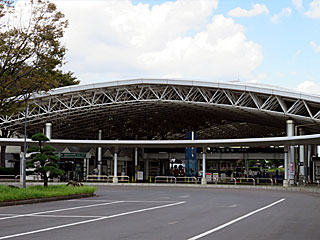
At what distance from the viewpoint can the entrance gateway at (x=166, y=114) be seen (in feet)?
146

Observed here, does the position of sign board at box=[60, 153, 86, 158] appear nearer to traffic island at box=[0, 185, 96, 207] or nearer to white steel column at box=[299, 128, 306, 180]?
white steel column at box=[299, 128, 306, 180]

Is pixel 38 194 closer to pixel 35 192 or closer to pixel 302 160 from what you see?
pixel 35 192

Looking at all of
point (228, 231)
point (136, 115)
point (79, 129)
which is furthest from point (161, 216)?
point (79, 129)

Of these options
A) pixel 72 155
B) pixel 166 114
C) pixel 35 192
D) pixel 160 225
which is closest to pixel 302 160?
pixel 166 114

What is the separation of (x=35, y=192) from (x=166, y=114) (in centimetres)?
4253

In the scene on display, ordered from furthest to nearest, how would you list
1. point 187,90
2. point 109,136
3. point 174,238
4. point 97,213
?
point 109,136 < point 187,90 < point 97,213 < point 174,238

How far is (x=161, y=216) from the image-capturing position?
1541cm

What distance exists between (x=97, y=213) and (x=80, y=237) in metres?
6.03

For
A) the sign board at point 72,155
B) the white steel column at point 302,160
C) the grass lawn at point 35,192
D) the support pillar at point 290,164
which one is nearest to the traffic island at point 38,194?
the grass lawn at point 35,192

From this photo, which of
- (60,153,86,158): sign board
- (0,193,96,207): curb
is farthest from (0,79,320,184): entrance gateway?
(0,193,96,207): curb

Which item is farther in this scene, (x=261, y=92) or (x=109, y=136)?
(x=109, y=136)

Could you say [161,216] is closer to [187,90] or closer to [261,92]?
[261,92]

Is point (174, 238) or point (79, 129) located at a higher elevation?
point (79, 129)

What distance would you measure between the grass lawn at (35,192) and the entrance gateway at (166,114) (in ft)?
34.9
